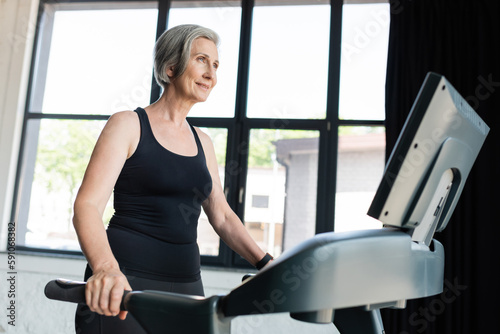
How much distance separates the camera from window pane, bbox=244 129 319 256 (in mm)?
3436

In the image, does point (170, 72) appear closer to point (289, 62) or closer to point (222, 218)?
point (222, 218)

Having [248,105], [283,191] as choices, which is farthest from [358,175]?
[248,105]

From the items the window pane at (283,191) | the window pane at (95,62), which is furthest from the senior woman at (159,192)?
the window pane at (95,62)

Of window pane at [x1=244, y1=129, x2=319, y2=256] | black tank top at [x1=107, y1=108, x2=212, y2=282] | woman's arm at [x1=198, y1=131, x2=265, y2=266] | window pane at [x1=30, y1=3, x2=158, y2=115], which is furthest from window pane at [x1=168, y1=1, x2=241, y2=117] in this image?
black tank top at [x1=107, y1=108, x2=212, y2=282]

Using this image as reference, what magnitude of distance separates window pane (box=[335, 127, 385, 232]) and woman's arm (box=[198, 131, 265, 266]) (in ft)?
6.62

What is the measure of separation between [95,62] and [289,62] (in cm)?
156

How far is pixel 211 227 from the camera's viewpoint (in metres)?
3.56

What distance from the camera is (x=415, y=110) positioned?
0.77 metres

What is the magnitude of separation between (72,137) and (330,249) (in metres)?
3.51

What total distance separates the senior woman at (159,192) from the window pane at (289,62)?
214 centimetres

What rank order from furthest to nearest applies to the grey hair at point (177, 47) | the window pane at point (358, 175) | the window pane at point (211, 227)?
1. the window pane at point (211, 227)
2. the window pane at point (358, 175)
3. the grey hair at point (177, 47)

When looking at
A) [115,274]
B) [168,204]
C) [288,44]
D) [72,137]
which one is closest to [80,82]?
[72,137]

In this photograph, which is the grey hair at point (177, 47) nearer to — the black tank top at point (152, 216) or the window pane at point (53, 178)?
the black tank top at point (152, 216)

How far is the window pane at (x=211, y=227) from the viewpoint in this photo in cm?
350
